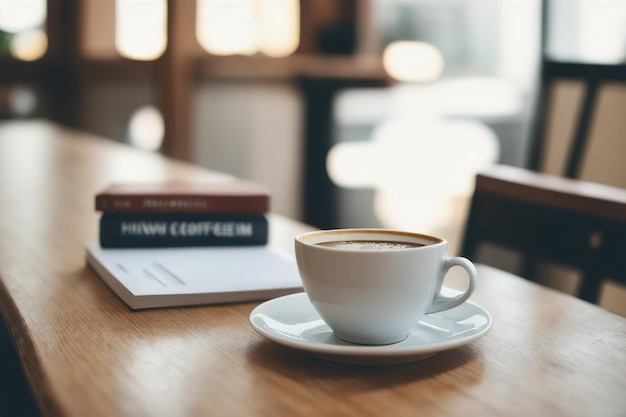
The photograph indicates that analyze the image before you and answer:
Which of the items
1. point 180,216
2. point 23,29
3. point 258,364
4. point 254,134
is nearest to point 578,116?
point 180,216

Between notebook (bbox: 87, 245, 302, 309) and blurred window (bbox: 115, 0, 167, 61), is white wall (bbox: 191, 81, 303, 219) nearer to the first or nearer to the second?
blurred window (bbox: 115, 0, 167, 61)

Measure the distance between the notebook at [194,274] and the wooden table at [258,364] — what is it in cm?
1

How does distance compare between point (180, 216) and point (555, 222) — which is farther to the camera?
point (555, 222)

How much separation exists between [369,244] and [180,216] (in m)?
0.36

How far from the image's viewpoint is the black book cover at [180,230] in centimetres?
90

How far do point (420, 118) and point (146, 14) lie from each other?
1.45 m

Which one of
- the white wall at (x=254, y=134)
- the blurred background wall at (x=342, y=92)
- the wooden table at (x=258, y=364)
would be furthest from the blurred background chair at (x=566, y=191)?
the white wall at (x=254, y=134)

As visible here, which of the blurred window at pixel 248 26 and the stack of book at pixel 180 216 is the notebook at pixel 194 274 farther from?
the blurred window at pixel 248 26

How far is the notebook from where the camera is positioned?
29.0 inches

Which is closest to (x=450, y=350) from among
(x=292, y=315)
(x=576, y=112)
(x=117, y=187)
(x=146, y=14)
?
(x=292, y=315)

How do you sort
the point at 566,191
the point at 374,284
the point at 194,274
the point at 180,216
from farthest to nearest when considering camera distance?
1. the point at 566,191
2. the point at 180,216
3. the point at 194,274
4. the point at 374,284

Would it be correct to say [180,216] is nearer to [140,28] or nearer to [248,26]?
[248,26]

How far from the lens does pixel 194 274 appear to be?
2.64 feet

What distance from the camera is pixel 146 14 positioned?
154 inches
